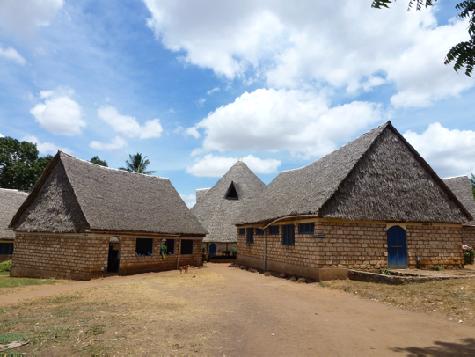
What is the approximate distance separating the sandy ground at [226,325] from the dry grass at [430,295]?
49 cm

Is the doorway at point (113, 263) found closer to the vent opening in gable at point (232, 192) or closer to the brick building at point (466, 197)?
the vent opening in gable at point (232, 192)

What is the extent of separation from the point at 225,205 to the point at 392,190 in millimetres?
17768

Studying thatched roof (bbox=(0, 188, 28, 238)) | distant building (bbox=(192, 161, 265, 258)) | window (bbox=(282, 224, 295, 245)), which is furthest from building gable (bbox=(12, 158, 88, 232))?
distant building (bbox=(192, 161, 265, 258))

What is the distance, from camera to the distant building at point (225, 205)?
29.7m

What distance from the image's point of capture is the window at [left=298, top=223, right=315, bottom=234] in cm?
1575

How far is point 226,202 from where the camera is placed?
32.5 meters

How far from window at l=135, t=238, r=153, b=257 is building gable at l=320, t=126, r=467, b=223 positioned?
10.6 meters

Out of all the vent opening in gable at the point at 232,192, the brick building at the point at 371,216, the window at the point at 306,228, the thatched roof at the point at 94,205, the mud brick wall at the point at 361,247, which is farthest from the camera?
the vent opening in gable at the point at 232,192

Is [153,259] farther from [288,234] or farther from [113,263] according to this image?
[288,234]

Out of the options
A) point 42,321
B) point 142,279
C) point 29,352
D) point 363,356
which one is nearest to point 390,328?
point 363,356

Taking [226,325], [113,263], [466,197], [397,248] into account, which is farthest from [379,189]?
[466,197]

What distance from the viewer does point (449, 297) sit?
33.7 feet

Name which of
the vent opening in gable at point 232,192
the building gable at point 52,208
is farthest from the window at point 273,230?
the vent opening in gable at point 232,192

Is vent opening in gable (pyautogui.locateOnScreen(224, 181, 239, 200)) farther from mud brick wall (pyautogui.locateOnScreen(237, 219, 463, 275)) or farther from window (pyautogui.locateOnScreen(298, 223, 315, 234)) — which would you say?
window (pyautogui.locateOnScreen(298, 223, 315, 234))
